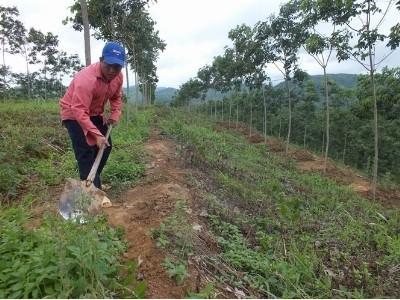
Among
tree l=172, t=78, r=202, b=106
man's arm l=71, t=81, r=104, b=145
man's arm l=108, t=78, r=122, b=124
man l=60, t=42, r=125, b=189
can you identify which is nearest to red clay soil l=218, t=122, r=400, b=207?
man's arm l=108, t=78, r=122, b=124

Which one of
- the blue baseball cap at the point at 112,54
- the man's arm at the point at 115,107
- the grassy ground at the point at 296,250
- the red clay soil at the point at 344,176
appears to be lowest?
the red clay soil at the point at 344,176

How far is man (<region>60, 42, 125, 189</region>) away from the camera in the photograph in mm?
3547

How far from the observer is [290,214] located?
488cm

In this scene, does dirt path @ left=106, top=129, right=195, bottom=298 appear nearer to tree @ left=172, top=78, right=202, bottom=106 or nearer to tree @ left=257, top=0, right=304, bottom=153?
tree @ left=257, top=0, right=304, bottom=153

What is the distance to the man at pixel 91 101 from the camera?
3.55 meters

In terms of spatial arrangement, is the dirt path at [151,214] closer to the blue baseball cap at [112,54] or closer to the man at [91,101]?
the man at [91,101]

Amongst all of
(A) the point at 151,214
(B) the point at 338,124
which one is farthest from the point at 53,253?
(B) the point at 338,124

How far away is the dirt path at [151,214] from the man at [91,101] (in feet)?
1.65

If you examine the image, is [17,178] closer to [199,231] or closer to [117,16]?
[199,231]

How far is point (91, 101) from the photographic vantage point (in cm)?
374

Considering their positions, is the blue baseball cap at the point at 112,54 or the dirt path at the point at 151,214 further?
the blue baseball cap at the point at 112,54

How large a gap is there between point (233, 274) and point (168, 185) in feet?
5.88

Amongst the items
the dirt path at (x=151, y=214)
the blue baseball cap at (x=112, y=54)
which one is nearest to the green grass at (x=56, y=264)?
the dirt path at (x=151, y=214)

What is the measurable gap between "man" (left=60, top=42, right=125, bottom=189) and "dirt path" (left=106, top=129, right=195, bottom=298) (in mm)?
502
